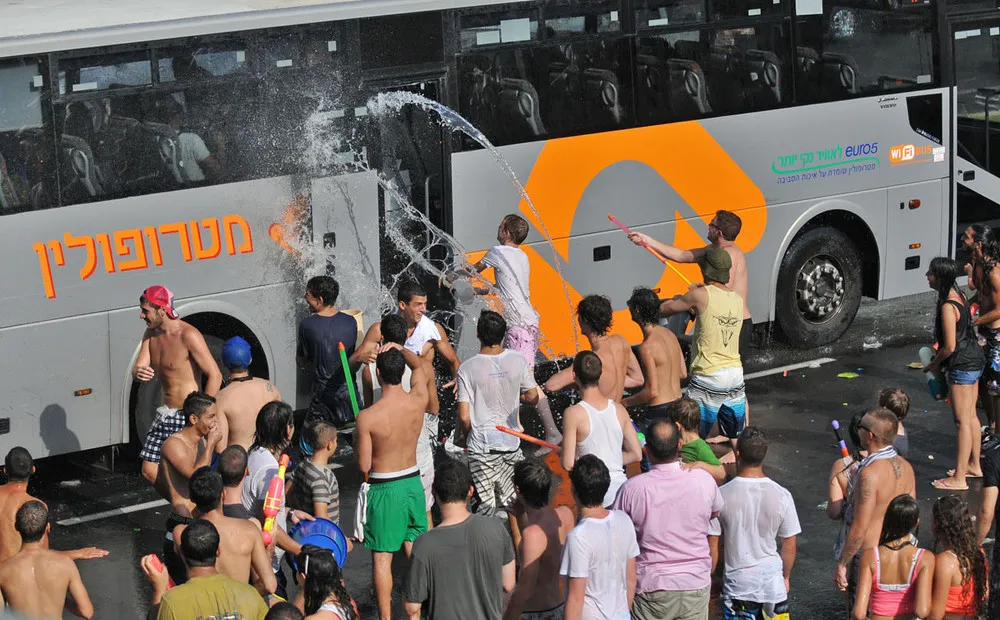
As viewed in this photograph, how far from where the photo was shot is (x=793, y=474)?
1139 centimetres

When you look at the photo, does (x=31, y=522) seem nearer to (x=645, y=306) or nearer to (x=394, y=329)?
(x=394, y=329)

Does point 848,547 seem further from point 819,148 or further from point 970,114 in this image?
point 970,114

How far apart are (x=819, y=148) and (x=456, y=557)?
8416 millimetres

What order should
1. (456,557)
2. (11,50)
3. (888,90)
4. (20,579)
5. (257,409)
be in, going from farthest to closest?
(888,90) → (11,50) → (257,409) → (20,579) → (456,557)

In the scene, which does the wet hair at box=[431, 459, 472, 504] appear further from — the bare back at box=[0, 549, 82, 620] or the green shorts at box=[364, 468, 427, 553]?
the bare back at box=[0, 549, 82, 620]

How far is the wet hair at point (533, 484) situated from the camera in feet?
23.6

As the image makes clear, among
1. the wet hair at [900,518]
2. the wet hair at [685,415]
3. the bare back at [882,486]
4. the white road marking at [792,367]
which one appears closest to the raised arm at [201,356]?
the wet hair at [685,415]

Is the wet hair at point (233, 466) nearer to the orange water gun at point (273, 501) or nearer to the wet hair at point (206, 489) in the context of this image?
the orange water gun at point (273, 501)

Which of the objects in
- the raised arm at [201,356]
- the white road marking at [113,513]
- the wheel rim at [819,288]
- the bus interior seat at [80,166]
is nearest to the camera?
the raised arm at [201,356]

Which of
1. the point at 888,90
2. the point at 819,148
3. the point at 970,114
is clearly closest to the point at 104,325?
the point at 819,148

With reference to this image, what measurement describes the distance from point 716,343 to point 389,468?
118 inches

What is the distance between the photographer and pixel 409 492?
875cm

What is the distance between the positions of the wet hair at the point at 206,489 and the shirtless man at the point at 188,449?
120 centimetres

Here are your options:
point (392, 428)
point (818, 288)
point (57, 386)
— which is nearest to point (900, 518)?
point (392, 428)
